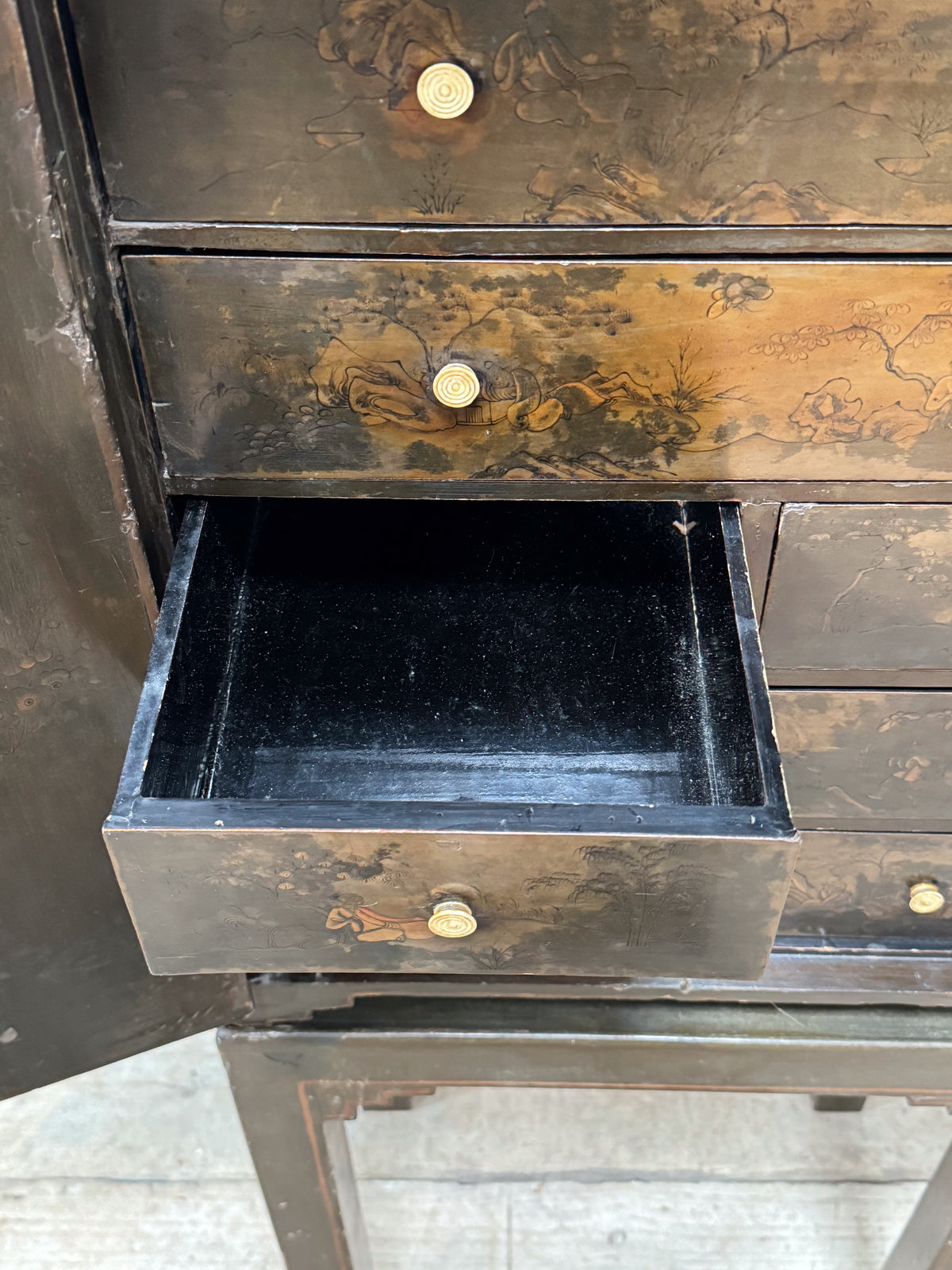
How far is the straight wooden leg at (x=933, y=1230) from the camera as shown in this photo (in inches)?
41.3

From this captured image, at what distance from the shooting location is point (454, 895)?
2.20 feet

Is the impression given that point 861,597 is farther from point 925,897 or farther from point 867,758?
point 925,897

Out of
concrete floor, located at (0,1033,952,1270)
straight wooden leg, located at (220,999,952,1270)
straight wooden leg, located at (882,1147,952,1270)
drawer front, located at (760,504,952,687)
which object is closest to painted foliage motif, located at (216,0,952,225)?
drawer front, located at (760,504,952,687)

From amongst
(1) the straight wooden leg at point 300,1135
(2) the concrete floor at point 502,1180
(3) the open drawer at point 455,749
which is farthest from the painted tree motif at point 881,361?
(2) the concrete floor at point 502,1180

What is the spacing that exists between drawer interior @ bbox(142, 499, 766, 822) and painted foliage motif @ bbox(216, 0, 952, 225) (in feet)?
0.87

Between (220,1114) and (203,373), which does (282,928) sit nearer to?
(203,373)

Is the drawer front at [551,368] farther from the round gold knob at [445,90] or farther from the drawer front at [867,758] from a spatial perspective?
the drawer front at [867,758]

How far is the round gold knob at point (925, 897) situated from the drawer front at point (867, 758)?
2.0 inches

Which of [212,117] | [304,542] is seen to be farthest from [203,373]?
[304,542]

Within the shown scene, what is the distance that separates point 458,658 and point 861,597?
313 millimetres

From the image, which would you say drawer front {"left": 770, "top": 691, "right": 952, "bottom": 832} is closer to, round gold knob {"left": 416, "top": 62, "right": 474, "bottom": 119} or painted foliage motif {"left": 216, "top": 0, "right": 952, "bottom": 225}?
painted foliage motif {"left": 216, "top": 0, "right": 952, "bottom": 225}

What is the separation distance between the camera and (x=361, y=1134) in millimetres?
1436

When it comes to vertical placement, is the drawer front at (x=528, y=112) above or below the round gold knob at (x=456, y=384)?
above

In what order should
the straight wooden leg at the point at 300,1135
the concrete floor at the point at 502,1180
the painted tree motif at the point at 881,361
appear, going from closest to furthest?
the painted tree motif at the point at 881,361 < the straight wooden leg at the point at 300,1135 < the concrete floor at the point at 502,1180
